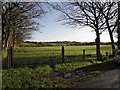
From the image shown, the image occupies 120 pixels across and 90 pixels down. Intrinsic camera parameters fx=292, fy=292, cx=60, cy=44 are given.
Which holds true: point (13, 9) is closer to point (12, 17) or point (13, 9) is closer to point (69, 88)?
point (12, 17)

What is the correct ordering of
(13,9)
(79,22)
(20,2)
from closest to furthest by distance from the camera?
(20,2)
(13,9)
(79,22)

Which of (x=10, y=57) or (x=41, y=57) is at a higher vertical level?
(x=10, y=57)

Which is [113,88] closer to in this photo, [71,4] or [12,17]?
[12,17]

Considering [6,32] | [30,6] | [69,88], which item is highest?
[30,6]

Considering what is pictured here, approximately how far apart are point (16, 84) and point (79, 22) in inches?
853

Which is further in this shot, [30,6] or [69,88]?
[30,6]

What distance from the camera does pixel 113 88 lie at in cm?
1113

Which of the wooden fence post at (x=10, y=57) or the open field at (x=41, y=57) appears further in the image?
the open field at (x=41, y=57)

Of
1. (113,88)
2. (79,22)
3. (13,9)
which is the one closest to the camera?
(113,88)

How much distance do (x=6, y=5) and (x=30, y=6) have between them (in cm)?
251

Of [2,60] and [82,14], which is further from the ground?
[82,14]

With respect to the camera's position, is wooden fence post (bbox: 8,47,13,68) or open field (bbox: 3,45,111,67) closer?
wooden fence post (bbox: 8,47,13,68)

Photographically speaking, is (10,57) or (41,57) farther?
(41,57)

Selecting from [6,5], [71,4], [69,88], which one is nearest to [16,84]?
[69,88]
